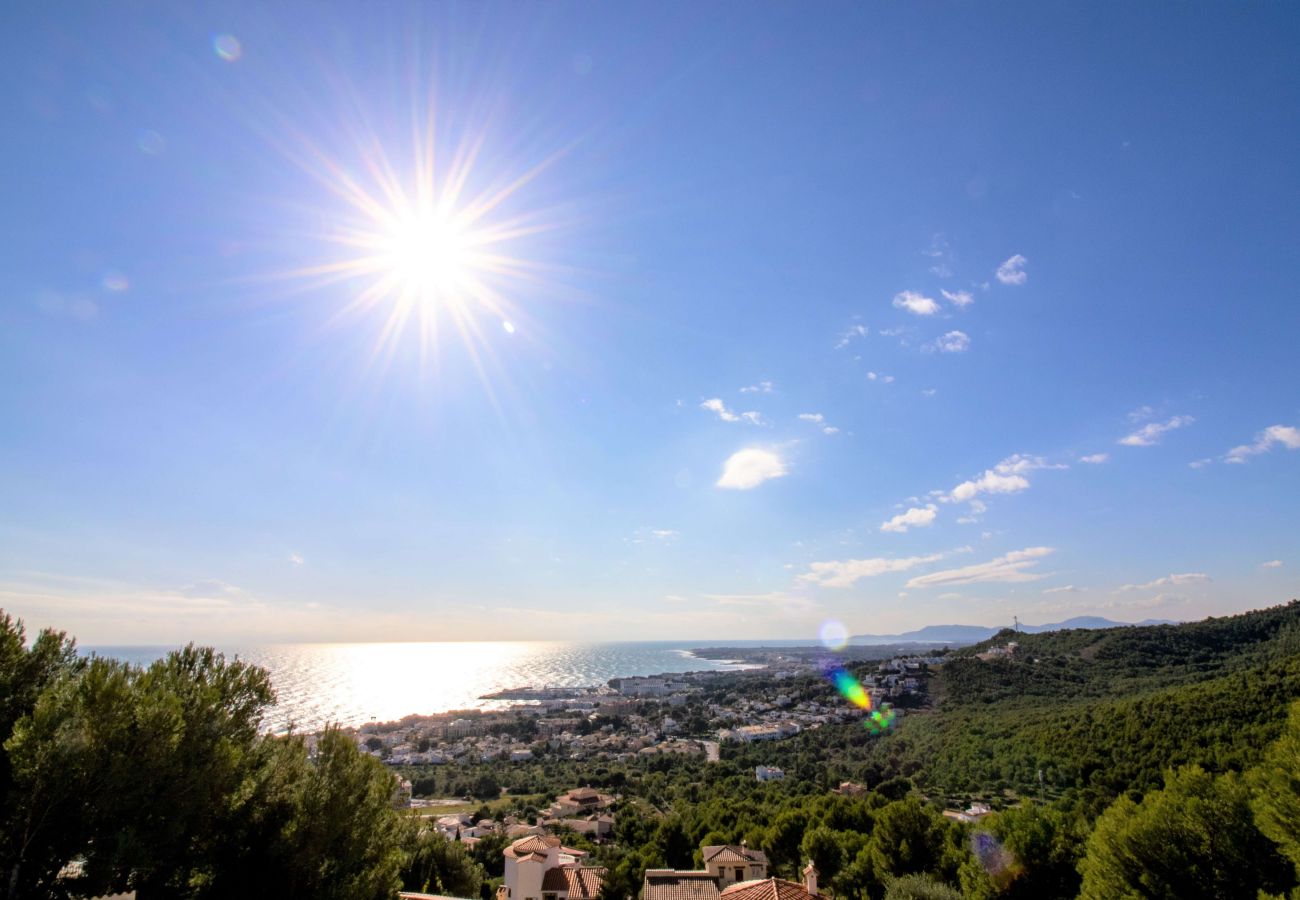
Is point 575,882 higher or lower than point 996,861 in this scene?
lower

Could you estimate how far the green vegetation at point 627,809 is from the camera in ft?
24.2

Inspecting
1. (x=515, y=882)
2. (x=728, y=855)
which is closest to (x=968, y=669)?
(x=728, y=855)

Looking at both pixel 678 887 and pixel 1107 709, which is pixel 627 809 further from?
pixel 1107 709

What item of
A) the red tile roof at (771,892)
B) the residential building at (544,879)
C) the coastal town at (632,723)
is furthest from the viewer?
the coastal town at (632,723)

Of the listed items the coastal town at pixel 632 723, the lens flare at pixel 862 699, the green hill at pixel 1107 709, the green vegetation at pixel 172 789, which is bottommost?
the coastal town at pixel 632 723

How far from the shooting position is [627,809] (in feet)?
134

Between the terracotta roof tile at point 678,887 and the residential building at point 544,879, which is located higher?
the terracotta roof tile at point 678,887

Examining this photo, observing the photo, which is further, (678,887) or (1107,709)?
(1107,709)

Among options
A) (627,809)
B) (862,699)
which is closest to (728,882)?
(627,809)

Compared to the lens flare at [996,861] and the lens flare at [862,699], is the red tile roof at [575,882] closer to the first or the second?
the lens flare at [996,861]

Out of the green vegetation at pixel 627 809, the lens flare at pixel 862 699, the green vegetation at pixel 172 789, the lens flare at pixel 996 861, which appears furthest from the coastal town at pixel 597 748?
the lens flare at pixel 996 861

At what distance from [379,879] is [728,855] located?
1560cm

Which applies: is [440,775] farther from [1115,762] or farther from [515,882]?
[1115,762]

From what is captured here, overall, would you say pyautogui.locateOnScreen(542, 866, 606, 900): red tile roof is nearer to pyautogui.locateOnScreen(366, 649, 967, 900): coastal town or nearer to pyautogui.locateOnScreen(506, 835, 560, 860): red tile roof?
pyautogui.locateOnScreen(366, 649, 967, 900): coastal town
